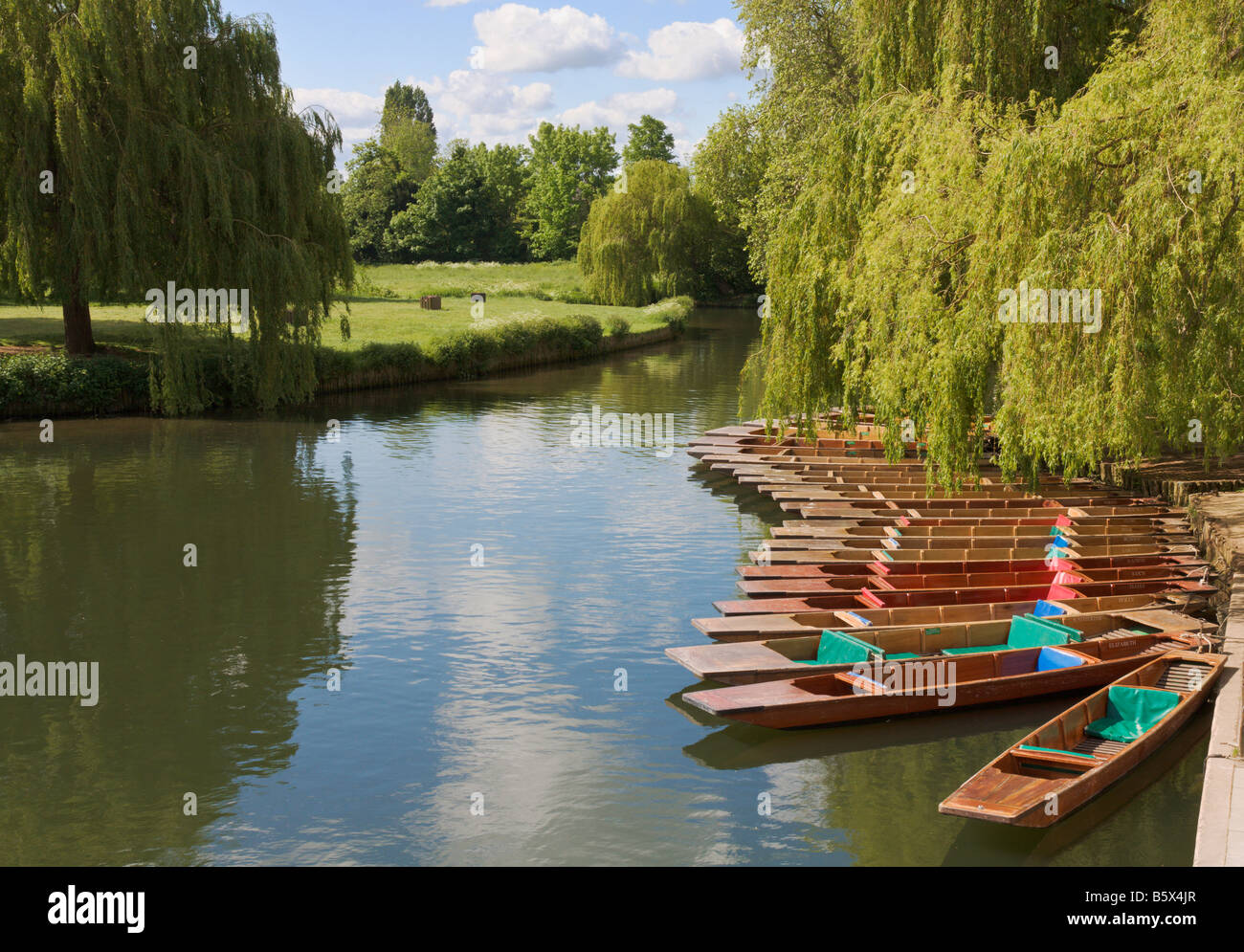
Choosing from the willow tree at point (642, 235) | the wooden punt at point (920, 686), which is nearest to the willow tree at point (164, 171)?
the wooden punt at point (920, 686)

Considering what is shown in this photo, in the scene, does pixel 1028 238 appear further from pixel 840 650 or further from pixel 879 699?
pixel 879 699

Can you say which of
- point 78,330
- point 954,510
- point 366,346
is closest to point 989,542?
point 954,510

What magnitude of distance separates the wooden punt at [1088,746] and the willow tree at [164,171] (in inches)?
740

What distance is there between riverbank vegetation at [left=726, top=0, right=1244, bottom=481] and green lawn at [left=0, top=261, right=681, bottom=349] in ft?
53.0

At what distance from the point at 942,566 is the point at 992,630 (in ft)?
5.39

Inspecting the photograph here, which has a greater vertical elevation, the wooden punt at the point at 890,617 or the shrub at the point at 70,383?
the shrub at the point at 70,383

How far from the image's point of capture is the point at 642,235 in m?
52.2

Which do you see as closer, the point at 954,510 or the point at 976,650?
the point at 976,650

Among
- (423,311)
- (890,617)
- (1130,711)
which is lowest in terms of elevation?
(1130,711)

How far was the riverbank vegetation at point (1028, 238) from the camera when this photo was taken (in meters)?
10.7

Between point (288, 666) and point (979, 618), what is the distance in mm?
6698

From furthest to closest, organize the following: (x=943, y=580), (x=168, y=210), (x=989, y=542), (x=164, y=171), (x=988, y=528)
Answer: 1. (x=168, y=210)
2. (x=164, y=171)
3. (x=988, y=528)
4. (x=989, y=542)
5. (x=943, y=580)

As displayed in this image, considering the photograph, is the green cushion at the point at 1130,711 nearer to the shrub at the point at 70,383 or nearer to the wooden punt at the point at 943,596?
the wooden punt at the point at 943,596
